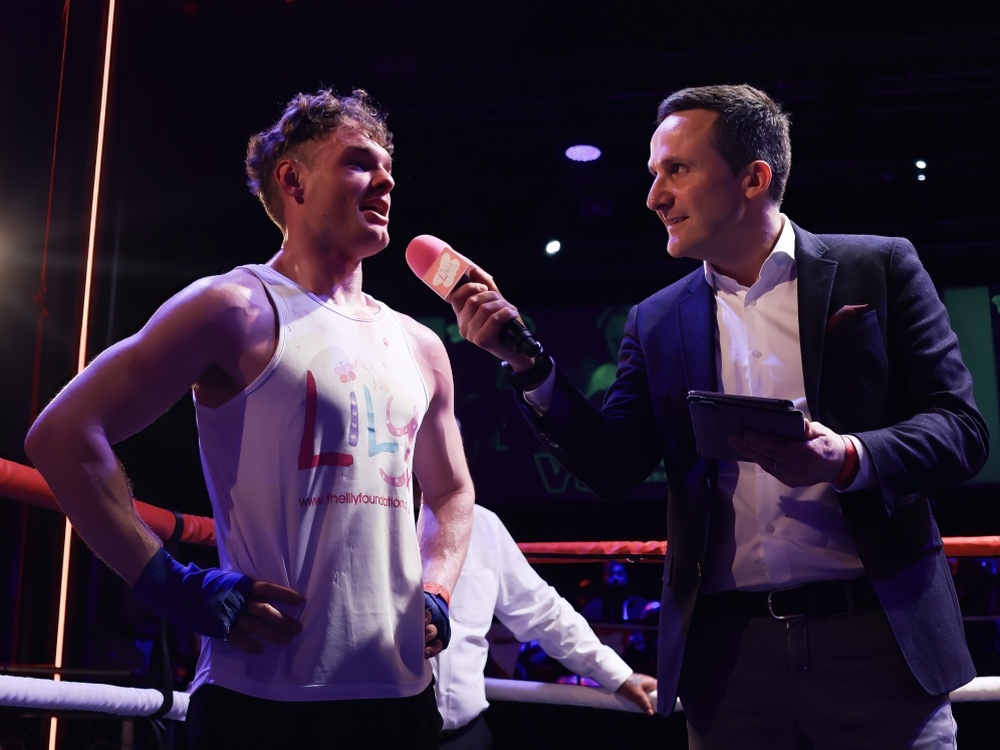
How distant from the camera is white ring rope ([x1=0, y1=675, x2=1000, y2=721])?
173 centimetres

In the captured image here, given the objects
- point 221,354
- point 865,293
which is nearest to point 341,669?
point 221,354

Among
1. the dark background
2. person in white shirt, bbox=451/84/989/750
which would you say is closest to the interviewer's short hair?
person in white shirt, bbox=451/84/989/750

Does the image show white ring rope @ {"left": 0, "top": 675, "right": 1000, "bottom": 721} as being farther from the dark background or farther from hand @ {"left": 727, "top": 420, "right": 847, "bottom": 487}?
the dark background

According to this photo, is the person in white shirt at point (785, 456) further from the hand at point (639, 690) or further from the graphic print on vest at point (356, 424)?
the hand at point (639, 690)

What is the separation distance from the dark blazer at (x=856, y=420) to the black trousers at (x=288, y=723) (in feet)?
1.76

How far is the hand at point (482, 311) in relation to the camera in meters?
1.64

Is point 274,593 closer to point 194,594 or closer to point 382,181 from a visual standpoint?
point 194,594

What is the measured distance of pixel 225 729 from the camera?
4.66 ft

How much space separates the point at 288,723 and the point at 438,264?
2.67ft

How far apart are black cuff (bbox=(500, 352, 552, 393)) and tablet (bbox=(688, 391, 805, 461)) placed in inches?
14.2

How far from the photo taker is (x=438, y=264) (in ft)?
5.69

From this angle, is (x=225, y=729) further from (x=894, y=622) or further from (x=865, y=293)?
(x=865, y=293)

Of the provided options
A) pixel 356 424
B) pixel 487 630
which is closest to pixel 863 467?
pixel 356 424

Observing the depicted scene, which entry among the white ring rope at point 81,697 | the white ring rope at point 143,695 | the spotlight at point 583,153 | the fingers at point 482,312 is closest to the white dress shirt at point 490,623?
the white ring rope at point 143,695
